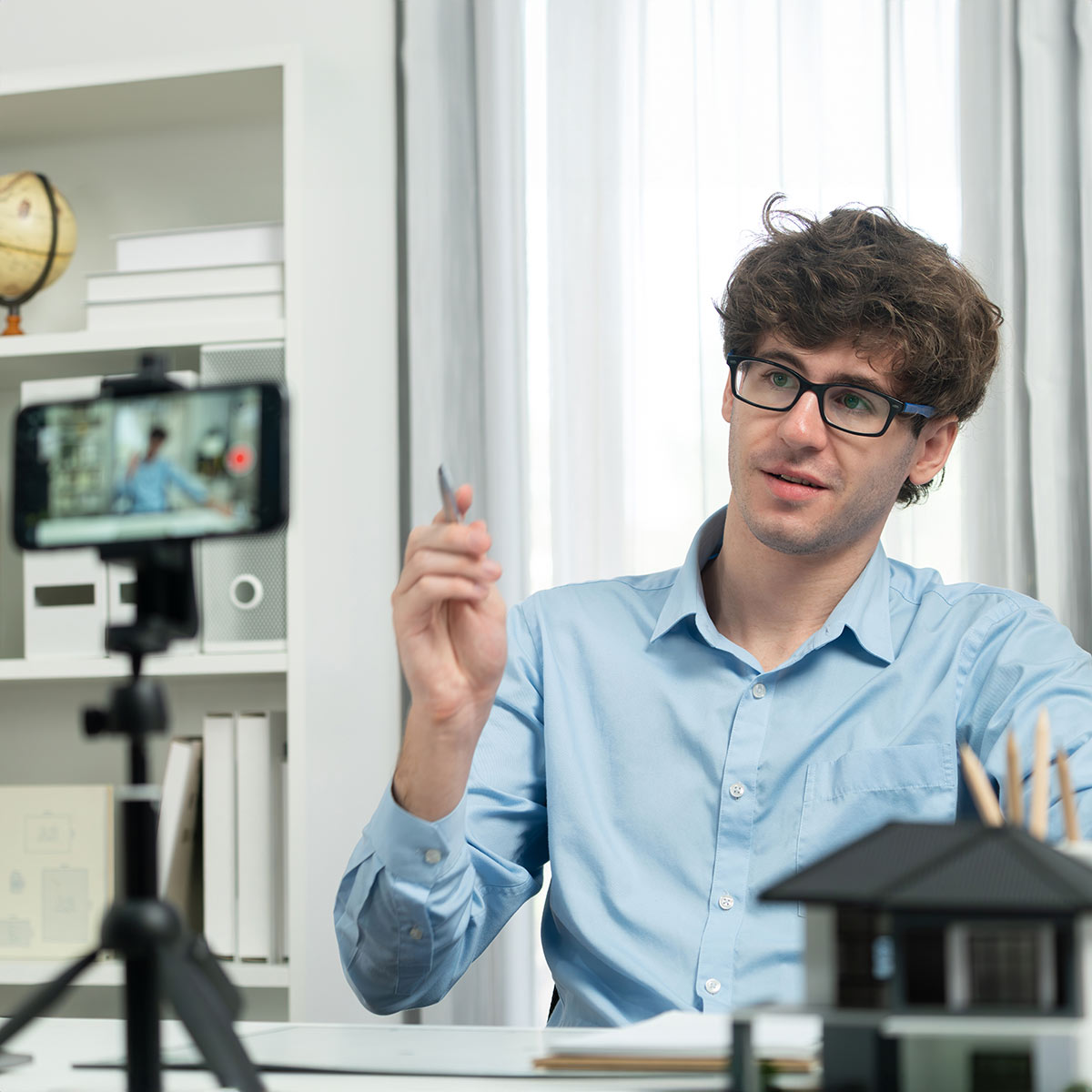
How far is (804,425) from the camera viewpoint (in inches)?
50.5

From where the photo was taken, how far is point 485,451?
2.03m

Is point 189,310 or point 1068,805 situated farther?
point 189,310

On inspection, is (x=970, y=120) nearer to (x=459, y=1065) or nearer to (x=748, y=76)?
(x=748, y=76)

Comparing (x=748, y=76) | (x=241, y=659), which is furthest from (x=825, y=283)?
(x=241, y=659)

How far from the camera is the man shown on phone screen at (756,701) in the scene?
1172 mm

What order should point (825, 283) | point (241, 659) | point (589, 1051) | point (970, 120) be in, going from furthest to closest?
1. point (970, 120)
2. point (241, 659)
3. point (825, 283)
4. point (589, 1051)

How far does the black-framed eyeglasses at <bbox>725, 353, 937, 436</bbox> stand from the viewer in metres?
1.31

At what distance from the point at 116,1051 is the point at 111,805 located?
0.95 meters

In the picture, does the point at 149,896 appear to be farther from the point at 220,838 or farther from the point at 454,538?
the point at 220,838

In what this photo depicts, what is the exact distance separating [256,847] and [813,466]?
978 mm

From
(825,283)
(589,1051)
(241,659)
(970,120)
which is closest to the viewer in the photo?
(589,1051)

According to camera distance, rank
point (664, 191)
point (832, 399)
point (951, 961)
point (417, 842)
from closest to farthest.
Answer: point (951, 961)
point (417, 842)
point (832, 399)
point (664, 191)

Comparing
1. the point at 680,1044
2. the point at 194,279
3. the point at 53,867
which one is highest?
the point at 194,279

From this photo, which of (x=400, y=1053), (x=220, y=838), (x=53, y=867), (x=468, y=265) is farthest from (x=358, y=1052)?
(x=468, y=265)
